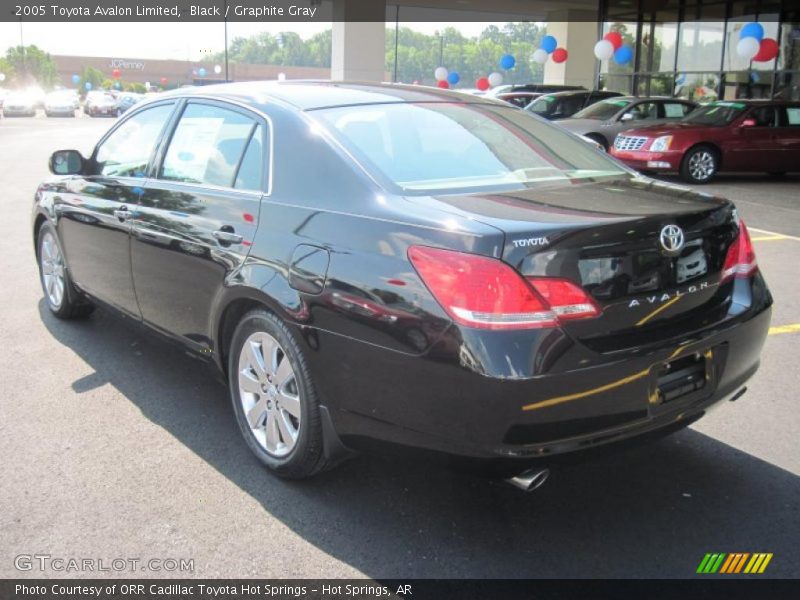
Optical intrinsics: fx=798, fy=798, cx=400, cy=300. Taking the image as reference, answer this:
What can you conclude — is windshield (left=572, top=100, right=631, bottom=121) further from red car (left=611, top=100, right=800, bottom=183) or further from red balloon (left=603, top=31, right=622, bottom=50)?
red balloon (left=603, top=31, right=622, bottom=50)

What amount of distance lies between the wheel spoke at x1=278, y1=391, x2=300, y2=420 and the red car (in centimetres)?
1268

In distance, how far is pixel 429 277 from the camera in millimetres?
2719

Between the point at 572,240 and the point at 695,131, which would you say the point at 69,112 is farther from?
the point at 572,240

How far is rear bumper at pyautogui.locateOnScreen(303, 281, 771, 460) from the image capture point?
2.61 m

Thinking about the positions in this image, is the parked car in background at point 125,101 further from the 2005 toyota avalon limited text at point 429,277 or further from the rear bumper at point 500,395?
the rear bumper at point 500,395

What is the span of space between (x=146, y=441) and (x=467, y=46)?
5775cm

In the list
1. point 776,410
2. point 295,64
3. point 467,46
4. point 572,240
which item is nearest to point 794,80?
point 776,410

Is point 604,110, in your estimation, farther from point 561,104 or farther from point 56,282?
point 56,282

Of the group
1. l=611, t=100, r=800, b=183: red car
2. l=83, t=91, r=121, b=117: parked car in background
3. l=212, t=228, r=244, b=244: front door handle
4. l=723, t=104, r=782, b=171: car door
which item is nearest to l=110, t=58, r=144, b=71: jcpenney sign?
l=83, t=91, r=121, b=117: parked car in background

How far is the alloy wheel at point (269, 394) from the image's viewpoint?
3.33 meters

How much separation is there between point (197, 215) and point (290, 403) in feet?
3.63

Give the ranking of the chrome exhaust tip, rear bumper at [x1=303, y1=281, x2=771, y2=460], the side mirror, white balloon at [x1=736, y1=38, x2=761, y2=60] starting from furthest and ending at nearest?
white balloon at [x1=736, y1=38, x2=761, y2=60], the side mirror, the chrome exhaust tip, rear bumper at [x1=303, y1=281, x2=771, y2=460]

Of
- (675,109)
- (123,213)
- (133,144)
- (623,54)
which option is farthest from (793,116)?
(123,213)

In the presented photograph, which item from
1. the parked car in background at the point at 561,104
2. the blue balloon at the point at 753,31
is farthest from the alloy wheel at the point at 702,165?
the blue balloon at the point at 753,31
